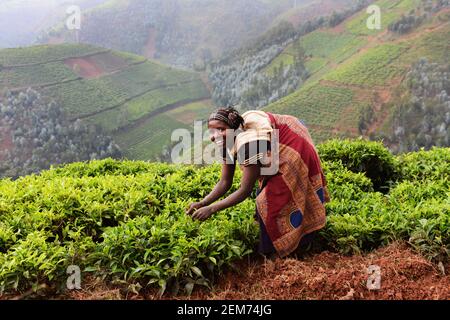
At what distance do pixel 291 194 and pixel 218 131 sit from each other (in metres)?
0.69

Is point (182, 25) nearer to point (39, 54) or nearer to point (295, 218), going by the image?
point (39, 54)

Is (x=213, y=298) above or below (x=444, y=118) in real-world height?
above

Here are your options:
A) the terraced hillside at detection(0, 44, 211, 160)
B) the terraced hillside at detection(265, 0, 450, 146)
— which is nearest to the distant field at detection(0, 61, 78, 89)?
the terraced hillside at detection(0, 44, 211, 160)

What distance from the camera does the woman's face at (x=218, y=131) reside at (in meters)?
3.21

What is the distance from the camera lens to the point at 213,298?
304 cm

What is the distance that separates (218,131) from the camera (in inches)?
128

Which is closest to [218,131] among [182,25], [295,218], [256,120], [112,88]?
[256,120]

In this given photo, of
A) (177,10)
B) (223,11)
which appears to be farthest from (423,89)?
(177,10)

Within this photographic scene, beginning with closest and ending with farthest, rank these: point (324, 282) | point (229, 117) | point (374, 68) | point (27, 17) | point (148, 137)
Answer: point (324, 282)
point (229, 117)
point (374, 68)
point (148, 137)
point (27, 17)

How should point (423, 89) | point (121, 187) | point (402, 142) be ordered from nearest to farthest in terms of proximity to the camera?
point (121, 187), point (402, 142), point (423, 89)
